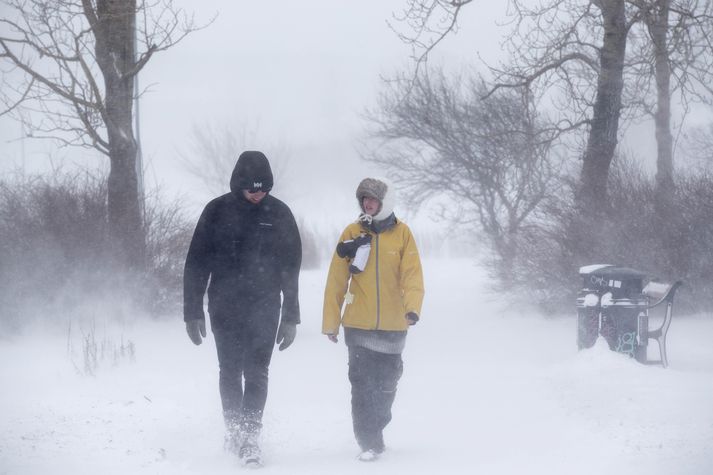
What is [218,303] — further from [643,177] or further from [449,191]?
[449,191]

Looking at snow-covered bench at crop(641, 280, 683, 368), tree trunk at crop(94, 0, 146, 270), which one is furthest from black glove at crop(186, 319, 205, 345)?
tree trunk at crop(94, 0, 146, 270)

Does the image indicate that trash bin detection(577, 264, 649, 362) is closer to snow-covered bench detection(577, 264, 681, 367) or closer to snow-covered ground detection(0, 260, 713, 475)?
snow-covered bench detection(577, 264, 681, 367)

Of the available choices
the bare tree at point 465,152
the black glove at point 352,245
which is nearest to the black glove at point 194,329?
the black glove at point 352,245

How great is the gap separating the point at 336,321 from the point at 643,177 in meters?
7.10

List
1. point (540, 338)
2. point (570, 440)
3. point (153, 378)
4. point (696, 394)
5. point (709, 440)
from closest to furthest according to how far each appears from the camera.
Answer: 1. point (709, 440)
2. point (570, 440)
3. point (696, 394)
4. point (153, 378)
5. point (540, 338)

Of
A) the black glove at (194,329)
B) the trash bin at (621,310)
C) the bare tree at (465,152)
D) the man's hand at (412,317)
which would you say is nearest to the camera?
the man's hand at (412,317)

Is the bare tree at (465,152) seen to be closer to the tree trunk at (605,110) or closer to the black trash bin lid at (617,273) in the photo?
the tree trunk at (605,110)

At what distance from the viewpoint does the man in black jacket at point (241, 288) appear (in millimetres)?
5332

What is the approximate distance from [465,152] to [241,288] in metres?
12.0

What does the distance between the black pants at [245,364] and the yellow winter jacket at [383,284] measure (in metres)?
0.43

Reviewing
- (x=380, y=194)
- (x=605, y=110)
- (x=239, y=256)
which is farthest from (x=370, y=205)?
(x=605, y=110)

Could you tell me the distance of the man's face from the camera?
540cm

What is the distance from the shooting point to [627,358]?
7109mm

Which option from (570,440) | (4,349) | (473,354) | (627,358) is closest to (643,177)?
(473,354)
